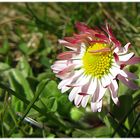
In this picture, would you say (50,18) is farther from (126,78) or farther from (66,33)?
(126,78)

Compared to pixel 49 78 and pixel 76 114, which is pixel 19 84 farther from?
pixel 76 114

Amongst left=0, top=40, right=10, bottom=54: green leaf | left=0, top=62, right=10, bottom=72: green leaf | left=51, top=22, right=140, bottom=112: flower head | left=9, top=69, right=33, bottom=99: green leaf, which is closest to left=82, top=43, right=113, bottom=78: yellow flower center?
left=51, top=22, right=140, bottom=112: flower head

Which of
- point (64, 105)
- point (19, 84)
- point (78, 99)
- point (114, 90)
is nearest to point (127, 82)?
point (114, 90)

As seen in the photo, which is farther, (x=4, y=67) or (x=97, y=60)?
(x=4, y=67)

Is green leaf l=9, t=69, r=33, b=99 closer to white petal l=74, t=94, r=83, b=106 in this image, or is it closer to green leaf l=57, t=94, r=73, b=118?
green leaf l=57, t=94, r=73, b=118

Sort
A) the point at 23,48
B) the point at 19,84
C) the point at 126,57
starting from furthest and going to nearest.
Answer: the point at 23,48, the point at 19,84, the point at 126,57

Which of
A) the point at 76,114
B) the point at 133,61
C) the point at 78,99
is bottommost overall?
the point at 76,114

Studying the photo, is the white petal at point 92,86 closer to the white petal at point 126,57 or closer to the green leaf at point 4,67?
the white petal at point 126,57
